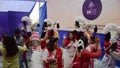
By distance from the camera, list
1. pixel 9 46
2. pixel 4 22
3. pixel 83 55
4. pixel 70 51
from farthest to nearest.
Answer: pixel 4 22
pixel 70 51
pixel 9 46
pixel 83 55

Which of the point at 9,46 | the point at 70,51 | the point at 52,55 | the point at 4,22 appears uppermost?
the point at 4,22

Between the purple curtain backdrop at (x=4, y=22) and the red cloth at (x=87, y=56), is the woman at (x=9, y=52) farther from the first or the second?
the purple curtain backdrop at (x=4, y=22)

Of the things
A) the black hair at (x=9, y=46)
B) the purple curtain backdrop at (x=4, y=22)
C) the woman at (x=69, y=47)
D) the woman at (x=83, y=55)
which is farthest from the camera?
the purple curtain backdrop at (x=4, y=22)

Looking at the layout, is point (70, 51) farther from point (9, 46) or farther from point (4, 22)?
point (4, 22)

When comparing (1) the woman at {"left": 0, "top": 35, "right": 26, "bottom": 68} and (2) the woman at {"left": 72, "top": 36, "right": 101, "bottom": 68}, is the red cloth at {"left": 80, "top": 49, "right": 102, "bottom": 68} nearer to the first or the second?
(2) the woman at {"left": 72, "top": 36, "right": 101, "bottom": 68}

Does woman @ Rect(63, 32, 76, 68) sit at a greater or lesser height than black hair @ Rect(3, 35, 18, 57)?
lesser

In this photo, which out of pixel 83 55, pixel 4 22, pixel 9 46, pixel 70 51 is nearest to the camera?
pixel 83 55

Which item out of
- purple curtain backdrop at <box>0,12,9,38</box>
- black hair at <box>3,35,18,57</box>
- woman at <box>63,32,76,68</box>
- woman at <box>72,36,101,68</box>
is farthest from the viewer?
purple curtain backdrop at <box>0,12,9,38</box>

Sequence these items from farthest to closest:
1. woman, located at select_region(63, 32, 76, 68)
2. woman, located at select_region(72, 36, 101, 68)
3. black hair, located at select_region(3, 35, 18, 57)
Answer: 1. woman, located at select_region(63, 32, 76, 68)
2. black hair, located at select_region(3, 35, 18, 57)
3. woman, located at select_region(72, 36, 101, 68)

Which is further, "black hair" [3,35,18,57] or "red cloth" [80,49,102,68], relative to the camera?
"black hair" [3,35,18,57]

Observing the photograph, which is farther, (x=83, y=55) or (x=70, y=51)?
(x=70, y=51)

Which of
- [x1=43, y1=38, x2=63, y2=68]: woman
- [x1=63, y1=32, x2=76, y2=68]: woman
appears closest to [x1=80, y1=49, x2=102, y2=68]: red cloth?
[x1=43, y1=38, x2=63, y2=68]: woman

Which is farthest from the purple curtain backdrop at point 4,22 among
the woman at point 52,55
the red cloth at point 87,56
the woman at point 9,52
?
the red cloth at point 87,56

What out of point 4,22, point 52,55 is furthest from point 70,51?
point 4,22
